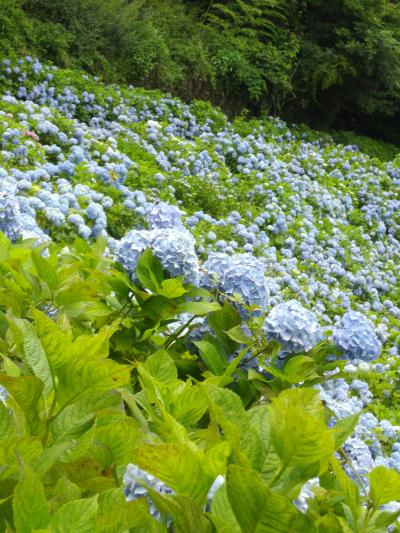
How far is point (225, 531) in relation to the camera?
2.49 ft

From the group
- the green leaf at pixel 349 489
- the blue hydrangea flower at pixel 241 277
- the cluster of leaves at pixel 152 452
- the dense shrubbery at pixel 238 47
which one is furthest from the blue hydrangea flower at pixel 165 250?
the dense shrubbery at pixel 238 47

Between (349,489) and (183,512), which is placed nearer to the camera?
(183,512)

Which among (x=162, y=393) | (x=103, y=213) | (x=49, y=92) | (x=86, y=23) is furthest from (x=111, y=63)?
(x=162, y=393)

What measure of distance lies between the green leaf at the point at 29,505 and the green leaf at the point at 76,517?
0.02m

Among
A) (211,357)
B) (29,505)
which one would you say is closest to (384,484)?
(29,505)

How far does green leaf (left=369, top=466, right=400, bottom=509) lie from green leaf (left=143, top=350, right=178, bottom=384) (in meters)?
0.47

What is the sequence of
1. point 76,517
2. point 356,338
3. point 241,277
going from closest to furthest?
1. point 76,517
2. point 241,277
3. point 356,338

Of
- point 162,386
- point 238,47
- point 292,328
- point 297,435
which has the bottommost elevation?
point 238,47

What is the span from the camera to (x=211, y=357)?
1.66m

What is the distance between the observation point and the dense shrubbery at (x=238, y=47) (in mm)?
8617

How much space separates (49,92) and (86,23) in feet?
7.36

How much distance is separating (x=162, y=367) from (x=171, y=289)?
38 cm

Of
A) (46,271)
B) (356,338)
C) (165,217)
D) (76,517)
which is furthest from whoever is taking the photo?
(165,217)

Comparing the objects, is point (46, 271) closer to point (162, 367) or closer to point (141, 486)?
point (162, 367)
